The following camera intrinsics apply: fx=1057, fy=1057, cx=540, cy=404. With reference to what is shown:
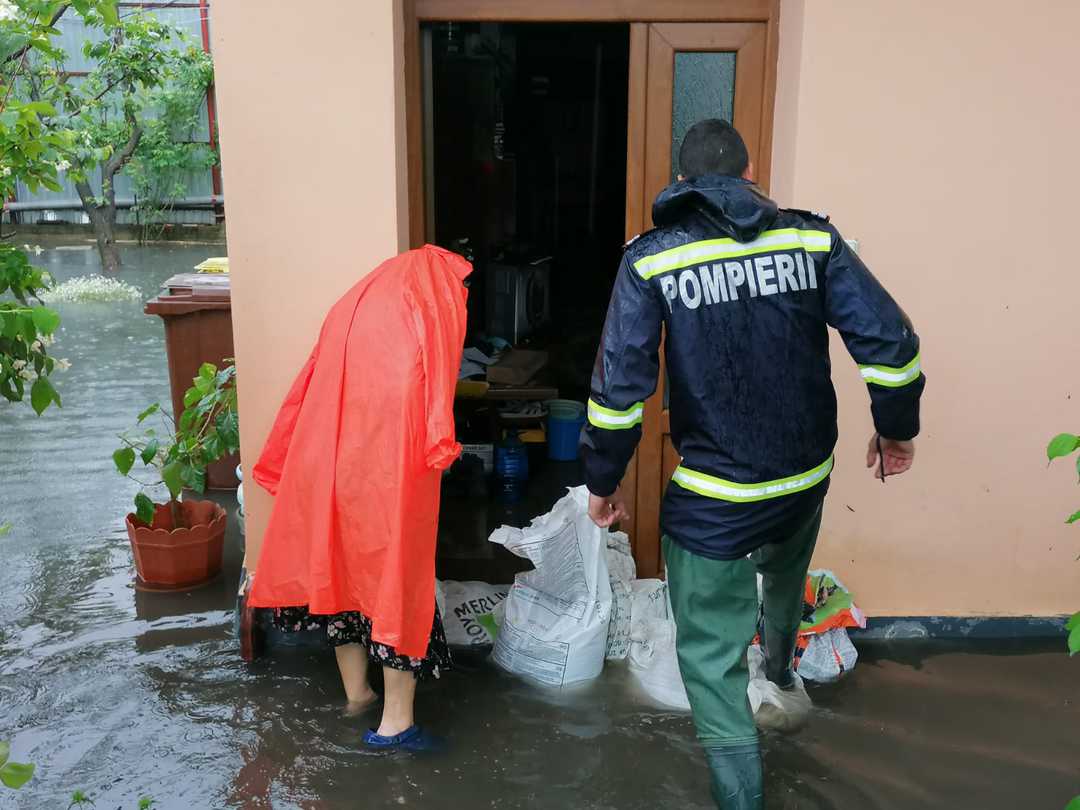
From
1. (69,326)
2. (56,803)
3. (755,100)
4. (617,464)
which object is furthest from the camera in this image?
(69,326)

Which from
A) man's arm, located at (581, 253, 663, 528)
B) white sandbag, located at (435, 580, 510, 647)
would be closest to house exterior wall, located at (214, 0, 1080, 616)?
white sandbag, located at (435, 580, 510, 647)

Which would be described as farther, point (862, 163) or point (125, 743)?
point (862, 163)

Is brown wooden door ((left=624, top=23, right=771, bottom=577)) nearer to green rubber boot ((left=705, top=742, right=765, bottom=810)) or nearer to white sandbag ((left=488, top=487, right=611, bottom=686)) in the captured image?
white sandbag ((left=488, top=487, right=611, bottom=686))

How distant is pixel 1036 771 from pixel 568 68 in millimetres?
9265

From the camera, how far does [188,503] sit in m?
4.89

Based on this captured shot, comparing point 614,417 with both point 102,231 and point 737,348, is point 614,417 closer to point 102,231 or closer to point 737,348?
point 737,348

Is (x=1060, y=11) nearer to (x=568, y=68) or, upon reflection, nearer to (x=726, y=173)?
A: (x=726, y=173)

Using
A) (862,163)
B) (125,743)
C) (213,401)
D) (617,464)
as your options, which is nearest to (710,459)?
(617,464)

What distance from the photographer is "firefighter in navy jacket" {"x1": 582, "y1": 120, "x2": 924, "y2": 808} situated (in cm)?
273

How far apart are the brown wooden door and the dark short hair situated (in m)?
1.12

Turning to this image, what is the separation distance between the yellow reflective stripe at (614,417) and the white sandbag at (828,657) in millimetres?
1509

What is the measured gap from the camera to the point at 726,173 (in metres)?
2.82

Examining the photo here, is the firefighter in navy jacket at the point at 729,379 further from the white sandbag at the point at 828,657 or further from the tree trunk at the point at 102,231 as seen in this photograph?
the tree trunk at the point at 102,231

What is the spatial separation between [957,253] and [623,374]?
1.73 metres
